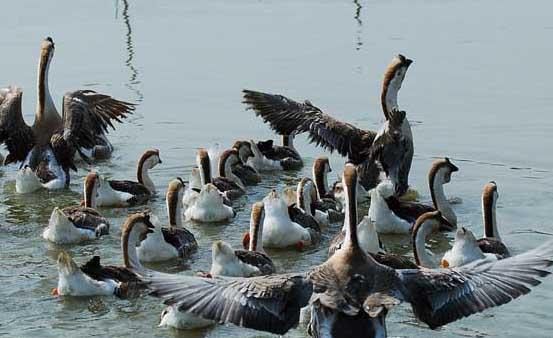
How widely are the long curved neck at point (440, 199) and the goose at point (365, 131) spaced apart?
2.76ft

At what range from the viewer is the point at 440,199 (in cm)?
1333

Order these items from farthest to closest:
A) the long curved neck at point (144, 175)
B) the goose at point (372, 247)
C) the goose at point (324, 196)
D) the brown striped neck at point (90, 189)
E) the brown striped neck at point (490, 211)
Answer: the long curved neck at point (144, 175) < the goose at point (324, 196) < the brown striped neck at point (90, 189) < the brown striped neck at point (490, 211) < the goose at point (372, 247)

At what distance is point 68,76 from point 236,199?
7289 millimetres

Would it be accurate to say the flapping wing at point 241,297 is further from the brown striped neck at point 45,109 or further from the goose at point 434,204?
the brown striped neck at point 45,109

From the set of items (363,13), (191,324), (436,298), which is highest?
(363,13)

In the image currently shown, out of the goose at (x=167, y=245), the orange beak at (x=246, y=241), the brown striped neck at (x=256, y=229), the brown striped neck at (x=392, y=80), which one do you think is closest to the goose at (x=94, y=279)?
the goose at (x=167, y=245)

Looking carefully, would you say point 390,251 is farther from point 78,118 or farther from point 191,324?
point 78,118

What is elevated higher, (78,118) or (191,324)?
Answer: (78,118)

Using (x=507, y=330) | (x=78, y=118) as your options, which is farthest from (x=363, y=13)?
(x=507, y=330)

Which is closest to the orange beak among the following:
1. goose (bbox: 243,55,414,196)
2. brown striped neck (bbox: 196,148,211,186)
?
brown striped neck (bbox: 196,148,211,186)

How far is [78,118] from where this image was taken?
599 inches

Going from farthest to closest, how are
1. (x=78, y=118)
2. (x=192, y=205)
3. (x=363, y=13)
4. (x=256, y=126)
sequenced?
(x=363, y=13), (x=256, y=126), (x=78, y=118), (x=192, y=205)

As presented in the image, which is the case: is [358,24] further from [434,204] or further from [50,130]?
[434,204]

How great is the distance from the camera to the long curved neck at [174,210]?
12617 millimetres
